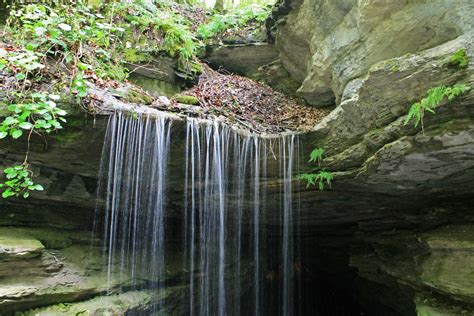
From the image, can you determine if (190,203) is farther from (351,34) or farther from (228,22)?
(228,22)

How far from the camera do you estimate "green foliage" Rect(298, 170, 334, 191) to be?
532cm

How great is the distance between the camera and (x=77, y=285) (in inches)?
201

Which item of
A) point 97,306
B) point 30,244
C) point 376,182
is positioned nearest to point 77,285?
point 97,306

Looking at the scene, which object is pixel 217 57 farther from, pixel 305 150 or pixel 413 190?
pixel 413 190

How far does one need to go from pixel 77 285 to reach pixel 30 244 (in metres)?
0.91

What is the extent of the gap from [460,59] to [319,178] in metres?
2.71

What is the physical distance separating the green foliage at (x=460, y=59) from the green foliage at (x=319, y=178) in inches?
92.9

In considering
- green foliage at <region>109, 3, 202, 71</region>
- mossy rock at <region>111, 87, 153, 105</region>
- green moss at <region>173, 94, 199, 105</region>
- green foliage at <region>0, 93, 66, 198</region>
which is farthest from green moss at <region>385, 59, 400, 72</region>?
green foliage at <region>109, 3, 202, 71</region>

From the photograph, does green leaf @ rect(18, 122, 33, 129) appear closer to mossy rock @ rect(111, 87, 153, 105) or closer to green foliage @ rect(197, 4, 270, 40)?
mossy rock @ rect(111, 87, 153, 105)

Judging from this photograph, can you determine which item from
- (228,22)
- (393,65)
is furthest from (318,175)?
(228,22)

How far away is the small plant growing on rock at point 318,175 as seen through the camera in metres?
5.32

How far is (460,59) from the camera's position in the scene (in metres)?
3.41

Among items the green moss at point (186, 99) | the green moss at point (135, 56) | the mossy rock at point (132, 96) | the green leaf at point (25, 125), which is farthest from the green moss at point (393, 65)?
the green moss at point (135, 56)

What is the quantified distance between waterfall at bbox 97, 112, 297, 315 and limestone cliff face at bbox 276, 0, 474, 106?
5.01 feet
